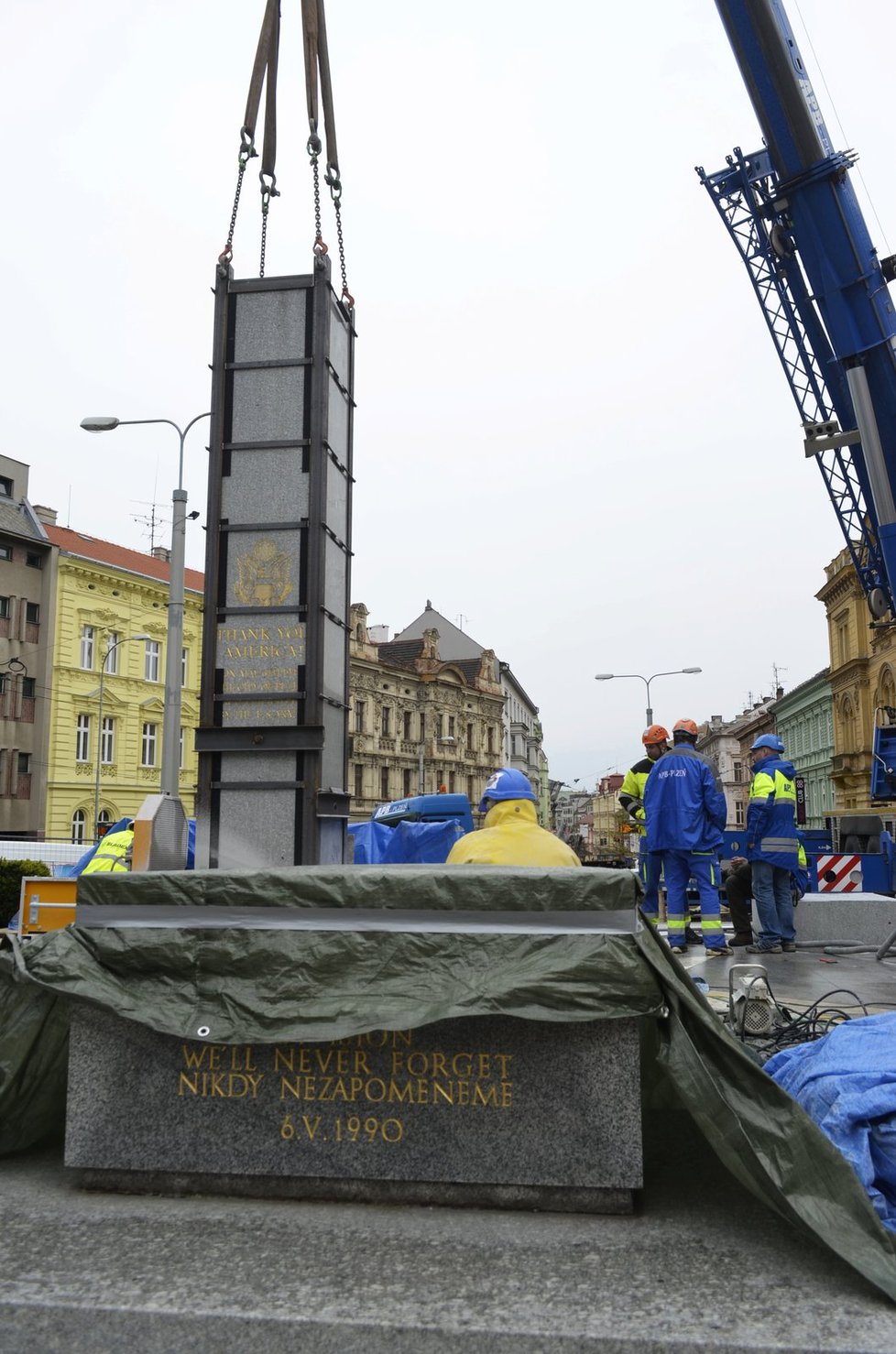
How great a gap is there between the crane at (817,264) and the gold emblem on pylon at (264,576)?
7178 mm

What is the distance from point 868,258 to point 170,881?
38.7 ft

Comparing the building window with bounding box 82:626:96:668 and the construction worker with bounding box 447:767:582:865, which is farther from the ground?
the building window with bounding box 82:626:96:668

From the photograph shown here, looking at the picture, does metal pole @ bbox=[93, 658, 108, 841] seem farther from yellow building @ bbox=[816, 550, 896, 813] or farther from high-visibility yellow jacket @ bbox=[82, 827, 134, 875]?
yellow building @ bbox=[816, 550, 896, 813]

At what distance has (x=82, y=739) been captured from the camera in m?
46.9

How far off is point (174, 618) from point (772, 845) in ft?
36.1

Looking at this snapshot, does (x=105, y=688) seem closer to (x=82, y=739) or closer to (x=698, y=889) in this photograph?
(x=82, y=739)

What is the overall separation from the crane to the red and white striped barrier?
10.5 feet

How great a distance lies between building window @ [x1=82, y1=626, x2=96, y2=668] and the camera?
47562 millimetres

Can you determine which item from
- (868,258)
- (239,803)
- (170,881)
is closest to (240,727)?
(239,803)

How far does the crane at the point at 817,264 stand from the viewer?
38.5 ft

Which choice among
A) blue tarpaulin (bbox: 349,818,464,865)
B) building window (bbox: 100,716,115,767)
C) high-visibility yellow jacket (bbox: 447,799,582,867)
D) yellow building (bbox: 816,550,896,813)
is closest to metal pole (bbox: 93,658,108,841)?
building window (bbox: 100,716,115,767)

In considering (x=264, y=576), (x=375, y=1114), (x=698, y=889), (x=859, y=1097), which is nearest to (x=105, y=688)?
(x=264, y=576)

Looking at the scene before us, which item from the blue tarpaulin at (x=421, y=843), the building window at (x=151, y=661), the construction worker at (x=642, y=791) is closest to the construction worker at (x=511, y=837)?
the construction worker at (x=642, y=791)

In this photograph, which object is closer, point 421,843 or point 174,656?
point 421,843
